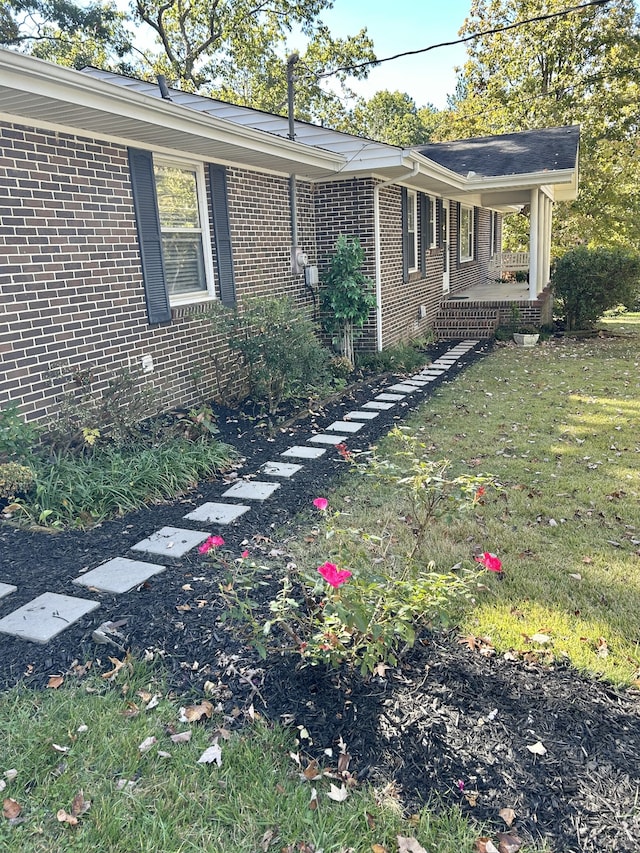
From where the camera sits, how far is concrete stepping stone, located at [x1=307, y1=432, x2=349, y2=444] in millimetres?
5938

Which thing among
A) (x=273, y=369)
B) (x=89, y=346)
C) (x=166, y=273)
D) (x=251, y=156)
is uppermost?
(x=251, y=156)

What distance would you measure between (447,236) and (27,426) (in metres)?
11.9

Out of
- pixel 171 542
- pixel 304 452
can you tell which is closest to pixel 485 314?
pixel 304 452

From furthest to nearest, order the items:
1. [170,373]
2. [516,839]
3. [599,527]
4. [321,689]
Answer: [170,373]
[599,527]
[321,689]
[516,839]

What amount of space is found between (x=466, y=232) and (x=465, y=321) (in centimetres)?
479

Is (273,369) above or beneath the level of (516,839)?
above

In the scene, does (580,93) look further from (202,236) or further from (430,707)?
(430,707)

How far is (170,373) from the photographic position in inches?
256

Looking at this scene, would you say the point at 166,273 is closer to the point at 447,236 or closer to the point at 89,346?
the point at 89,346

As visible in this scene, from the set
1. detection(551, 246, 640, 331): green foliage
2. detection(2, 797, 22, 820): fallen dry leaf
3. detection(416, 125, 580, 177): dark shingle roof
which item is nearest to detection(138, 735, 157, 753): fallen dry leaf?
detection(2, 797, 22, 820): fallen dry leaf

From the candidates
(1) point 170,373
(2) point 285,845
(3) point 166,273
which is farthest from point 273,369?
Answer: (2) point 285,845

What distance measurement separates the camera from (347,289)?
917 centimetres

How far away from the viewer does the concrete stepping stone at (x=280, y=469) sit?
5.09m

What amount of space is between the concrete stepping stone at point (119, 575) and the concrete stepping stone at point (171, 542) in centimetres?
16
